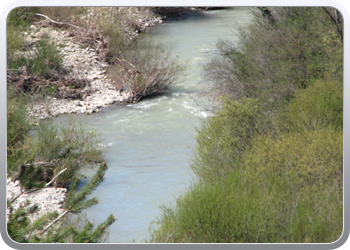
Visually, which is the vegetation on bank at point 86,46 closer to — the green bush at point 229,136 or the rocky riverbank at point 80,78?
the rocky riverbank at point 80,78

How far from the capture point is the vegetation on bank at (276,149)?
16.1ft

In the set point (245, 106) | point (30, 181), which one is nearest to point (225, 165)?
point (245, 106)

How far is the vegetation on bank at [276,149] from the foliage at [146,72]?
→ 2453mm

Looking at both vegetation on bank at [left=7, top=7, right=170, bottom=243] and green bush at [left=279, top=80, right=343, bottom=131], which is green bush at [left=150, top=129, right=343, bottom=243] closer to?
green bush at [left=279, top=80, right=343, bottom=131]

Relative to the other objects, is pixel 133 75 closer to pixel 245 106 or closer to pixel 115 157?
pixel 115 157

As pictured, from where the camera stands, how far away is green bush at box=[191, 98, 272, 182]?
6.92m

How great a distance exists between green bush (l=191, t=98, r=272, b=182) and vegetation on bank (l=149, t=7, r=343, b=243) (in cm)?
2

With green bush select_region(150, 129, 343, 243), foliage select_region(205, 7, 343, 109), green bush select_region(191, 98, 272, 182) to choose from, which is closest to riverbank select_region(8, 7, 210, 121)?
foliage select_region(205, 7, 343, 109)

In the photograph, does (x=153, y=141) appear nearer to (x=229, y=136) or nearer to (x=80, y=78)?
(x=229, y=136)

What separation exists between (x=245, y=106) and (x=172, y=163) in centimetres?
232

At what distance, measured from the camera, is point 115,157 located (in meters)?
9.73

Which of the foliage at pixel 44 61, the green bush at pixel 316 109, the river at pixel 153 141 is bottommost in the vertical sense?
the river at pixel 153 141

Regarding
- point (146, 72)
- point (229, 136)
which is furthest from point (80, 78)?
point (229, 136)

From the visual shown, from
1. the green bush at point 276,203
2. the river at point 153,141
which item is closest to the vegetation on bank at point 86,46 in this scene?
the river at point 153,141
